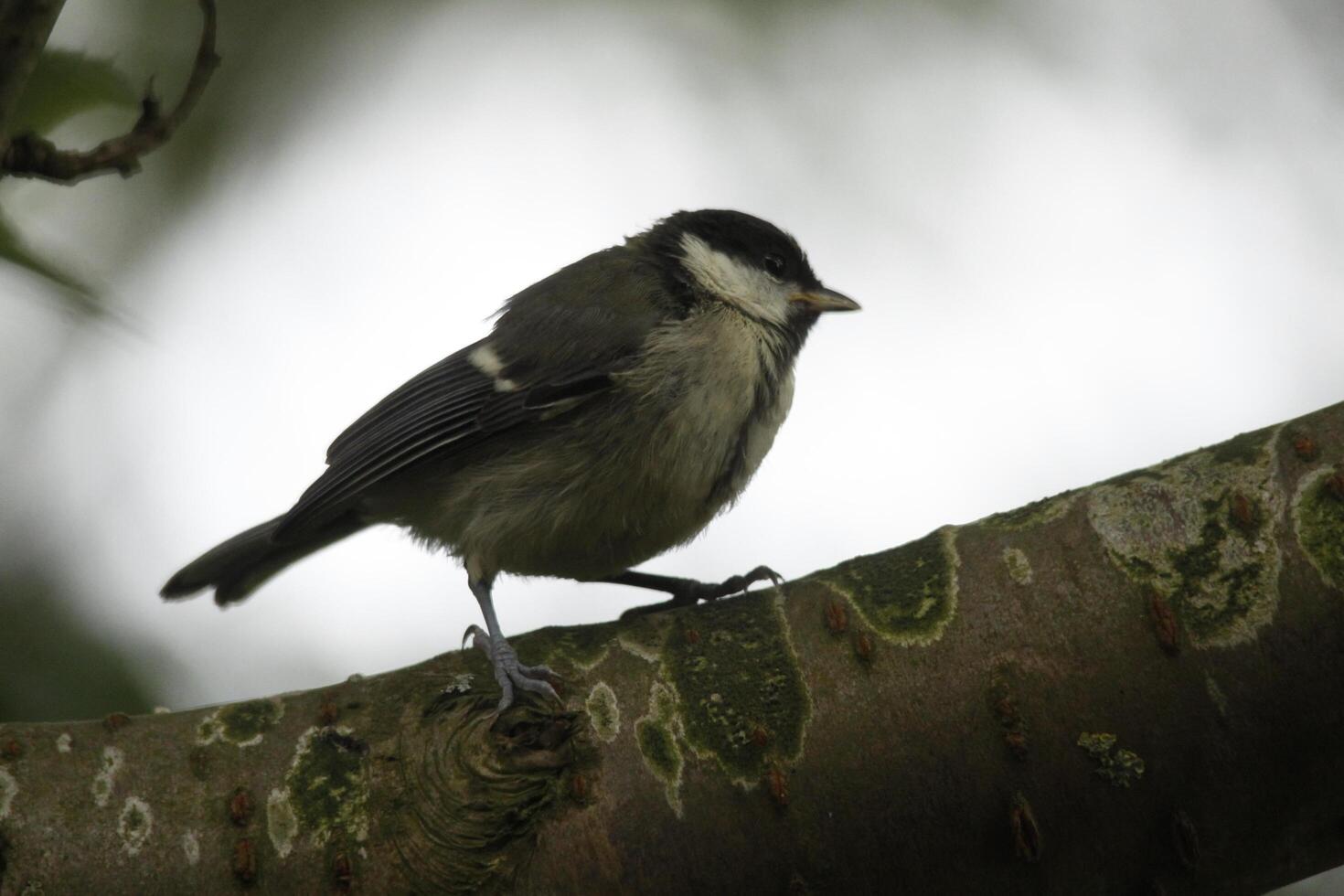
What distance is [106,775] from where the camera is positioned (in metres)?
1.63

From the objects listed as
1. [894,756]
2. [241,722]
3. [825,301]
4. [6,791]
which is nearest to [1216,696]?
[894,756]

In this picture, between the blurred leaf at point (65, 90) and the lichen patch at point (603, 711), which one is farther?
the lichen patch at point (603, 711)

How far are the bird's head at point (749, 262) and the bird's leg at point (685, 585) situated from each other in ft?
2.33

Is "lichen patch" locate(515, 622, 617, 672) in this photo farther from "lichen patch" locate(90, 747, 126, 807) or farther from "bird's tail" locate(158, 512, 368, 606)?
"bird's tail" locate(158, 512, 368, 606)

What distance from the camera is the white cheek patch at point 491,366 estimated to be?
9.11 feet

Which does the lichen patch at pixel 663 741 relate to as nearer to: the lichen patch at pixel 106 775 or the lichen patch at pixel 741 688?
the lichen patch at pixel 741 688

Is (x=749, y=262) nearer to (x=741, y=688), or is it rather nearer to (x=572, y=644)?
(x=572, y=644)

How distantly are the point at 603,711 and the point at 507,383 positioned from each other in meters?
1.21

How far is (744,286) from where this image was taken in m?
3.06

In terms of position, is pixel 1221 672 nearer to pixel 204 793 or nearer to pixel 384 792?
pixel 384 792

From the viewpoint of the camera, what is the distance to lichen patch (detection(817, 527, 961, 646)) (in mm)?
1696

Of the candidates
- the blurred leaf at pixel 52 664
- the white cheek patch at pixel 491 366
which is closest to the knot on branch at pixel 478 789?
the blurred leaf at pixel 52 664

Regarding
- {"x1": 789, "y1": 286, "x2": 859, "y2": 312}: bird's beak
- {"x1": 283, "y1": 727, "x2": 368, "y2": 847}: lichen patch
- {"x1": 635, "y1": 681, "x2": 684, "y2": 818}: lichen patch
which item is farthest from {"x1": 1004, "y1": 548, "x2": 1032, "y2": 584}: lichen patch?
{"x1": 789, "y1": 286, "x2": 859, "y2": 312}: bird's beak

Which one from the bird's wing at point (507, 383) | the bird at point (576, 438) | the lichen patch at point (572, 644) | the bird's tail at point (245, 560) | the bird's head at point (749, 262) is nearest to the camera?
the lichen patch at point (572, 644)
